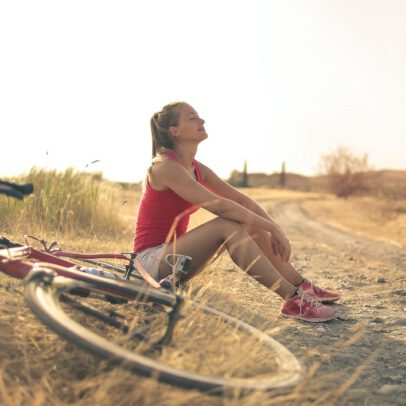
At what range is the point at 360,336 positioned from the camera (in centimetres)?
374

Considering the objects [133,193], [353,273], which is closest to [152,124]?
[353,273]

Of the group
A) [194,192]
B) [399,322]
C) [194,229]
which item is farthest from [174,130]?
[399,322]

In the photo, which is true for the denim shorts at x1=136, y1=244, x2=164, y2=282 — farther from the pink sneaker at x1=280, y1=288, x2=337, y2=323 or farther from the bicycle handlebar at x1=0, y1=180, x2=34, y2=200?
the bicycle handlebar at x1=0, y1=180, x2=34, y2=200

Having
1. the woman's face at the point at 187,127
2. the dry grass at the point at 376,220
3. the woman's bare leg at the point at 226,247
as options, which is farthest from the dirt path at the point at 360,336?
the dry grass at the point at 376,220

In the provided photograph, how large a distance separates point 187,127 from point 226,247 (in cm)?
86

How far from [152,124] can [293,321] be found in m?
1.74

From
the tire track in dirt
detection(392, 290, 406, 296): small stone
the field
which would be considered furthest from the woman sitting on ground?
the tire track in dirt

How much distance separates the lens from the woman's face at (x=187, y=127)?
146 inches

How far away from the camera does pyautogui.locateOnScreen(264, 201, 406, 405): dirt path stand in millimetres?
2707

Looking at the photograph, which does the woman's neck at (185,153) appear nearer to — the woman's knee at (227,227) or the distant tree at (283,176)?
the woman's knee at (227,227)

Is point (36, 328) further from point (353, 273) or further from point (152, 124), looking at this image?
point (353, 273)

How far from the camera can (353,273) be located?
6871 mm

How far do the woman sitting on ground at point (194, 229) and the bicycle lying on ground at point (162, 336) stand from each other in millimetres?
845

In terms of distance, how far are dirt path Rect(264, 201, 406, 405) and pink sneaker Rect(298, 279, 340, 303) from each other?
15 cm
